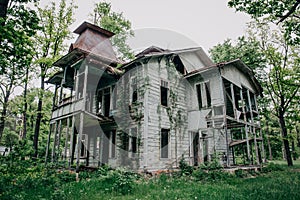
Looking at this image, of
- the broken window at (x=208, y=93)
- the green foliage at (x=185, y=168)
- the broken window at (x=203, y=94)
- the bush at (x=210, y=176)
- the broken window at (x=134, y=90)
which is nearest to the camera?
the bush at (x=210, y=176)

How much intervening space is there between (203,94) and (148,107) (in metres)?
4.87

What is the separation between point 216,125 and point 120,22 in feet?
61.7

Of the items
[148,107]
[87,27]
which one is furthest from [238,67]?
[87,27]

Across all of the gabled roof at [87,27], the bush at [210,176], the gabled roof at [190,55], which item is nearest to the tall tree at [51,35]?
the gabled roof at [87,27]

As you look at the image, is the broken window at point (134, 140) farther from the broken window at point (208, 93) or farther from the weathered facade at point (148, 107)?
the broken window at point (208, 93)

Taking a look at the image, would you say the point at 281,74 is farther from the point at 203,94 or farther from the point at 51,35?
the point at 51,35

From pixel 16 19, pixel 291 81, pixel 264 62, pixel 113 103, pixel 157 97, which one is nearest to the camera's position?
pixel 16 19

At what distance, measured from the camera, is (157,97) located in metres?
14.0

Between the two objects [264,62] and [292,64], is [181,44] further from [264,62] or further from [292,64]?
[292,64]

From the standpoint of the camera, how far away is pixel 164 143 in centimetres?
1388

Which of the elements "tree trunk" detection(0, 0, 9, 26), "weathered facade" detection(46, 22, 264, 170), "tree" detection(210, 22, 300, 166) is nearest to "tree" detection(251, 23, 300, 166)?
"tree" detection(210, 22, 300, 166)

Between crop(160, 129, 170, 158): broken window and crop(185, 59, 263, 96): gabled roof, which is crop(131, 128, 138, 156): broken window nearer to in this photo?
crop(160, 129, 170, 158): broken window

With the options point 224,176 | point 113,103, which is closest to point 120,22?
point 113,103

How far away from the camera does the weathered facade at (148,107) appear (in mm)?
13328
